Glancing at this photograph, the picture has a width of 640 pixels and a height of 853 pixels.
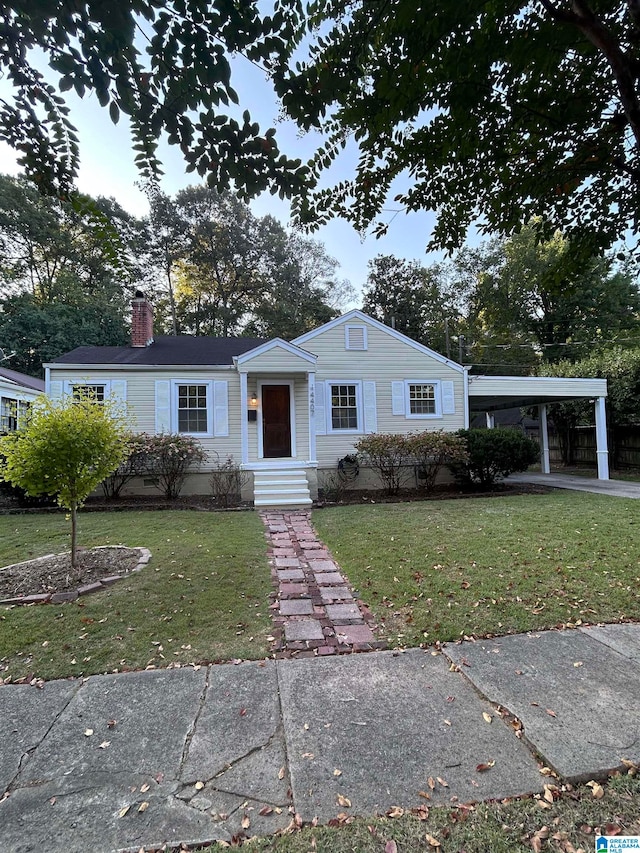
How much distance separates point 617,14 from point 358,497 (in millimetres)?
8756

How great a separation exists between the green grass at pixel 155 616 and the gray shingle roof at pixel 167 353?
18.8 feet

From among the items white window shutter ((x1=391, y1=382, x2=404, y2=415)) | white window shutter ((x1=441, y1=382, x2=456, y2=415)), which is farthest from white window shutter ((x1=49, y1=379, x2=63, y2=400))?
white window shutter ((x1=441, y1=382, x2=456, y2=415))

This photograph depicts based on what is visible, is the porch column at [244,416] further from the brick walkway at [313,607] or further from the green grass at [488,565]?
the brick walkway at [313,607]

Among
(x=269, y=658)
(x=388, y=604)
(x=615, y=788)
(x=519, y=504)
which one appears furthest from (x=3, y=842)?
(x=519, y=504)

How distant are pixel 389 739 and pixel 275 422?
30.6ft

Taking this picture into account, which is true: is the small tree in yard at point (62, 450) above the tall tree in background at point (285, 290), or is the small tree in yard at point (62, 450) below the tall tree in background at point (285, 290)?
below

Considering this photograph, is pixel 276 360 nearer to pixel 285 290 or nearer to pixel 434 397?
pixel 434 397

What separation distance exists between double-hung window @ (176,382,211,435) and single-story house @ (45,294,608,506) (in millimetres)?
26

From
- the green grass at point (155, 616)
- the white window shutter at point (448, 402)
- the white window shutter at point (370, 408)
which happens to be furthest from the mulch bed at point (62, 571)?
the white window shutter at point (448, 402)

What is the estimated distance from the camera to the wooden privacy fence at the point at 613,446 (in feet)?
48.4

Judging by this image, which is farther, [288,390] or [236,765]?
[288,390]

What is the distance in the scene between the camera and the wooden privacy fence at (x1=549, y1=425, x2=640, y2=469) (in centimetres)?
1475

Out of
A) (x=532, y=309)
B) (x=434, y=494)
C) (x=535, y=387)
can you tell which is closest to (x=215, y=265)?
(x=532, y=309)

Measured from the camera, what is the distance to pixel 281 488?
9.69 meters
